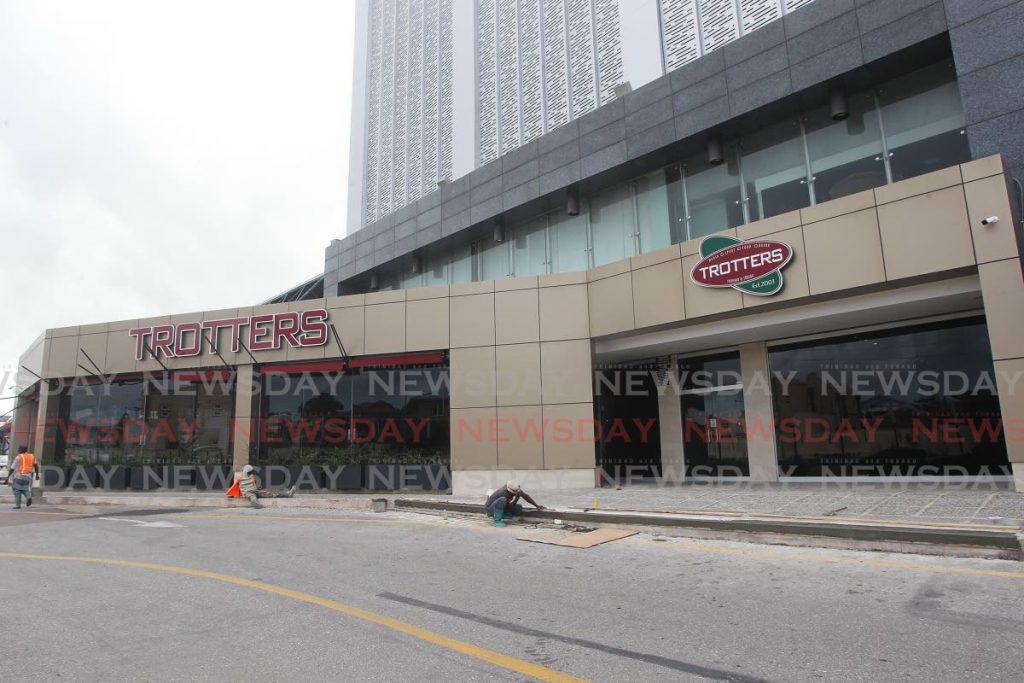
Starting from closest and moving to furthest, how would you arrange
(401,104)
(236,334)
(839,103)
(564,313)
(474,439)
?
(839,103) < (564,313) < (474,439) < (236,334) < (401,104)

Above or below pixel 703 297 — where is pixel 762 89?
above

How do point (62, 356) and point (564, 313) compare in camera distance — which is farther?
point (62, 356)

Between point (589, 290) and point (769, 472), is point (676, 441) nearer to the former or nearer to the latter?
point (769, 472)

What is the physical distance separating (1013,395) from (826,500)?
133 inches

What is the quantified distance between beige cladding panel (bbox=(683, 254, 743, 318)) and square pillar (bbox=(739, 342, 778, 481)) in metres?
2.45

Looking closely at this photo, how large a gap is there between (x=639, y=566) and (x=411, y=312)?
12226 millimetres

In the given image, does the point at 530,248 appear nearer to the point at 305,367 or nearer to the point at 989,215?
the point at 305,367

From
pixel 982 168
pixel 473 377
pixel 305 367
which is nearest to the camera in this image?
pixel 982 168

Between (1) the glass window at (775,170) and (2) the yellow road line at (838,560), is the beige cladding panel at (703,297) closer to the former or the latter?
(1) the glass window at (775,170)

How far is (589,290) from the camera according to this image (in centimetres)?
1630

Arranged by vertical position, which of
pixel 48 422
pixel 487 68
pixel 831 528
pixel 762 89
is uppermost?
pixel 487 68

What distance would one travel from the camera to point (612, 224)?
18.0 metres

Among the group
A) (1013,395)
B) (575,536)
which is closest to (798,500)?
(1013,395)

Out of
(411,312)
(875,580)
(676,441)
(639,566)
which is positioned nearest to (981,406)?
(676,441)
